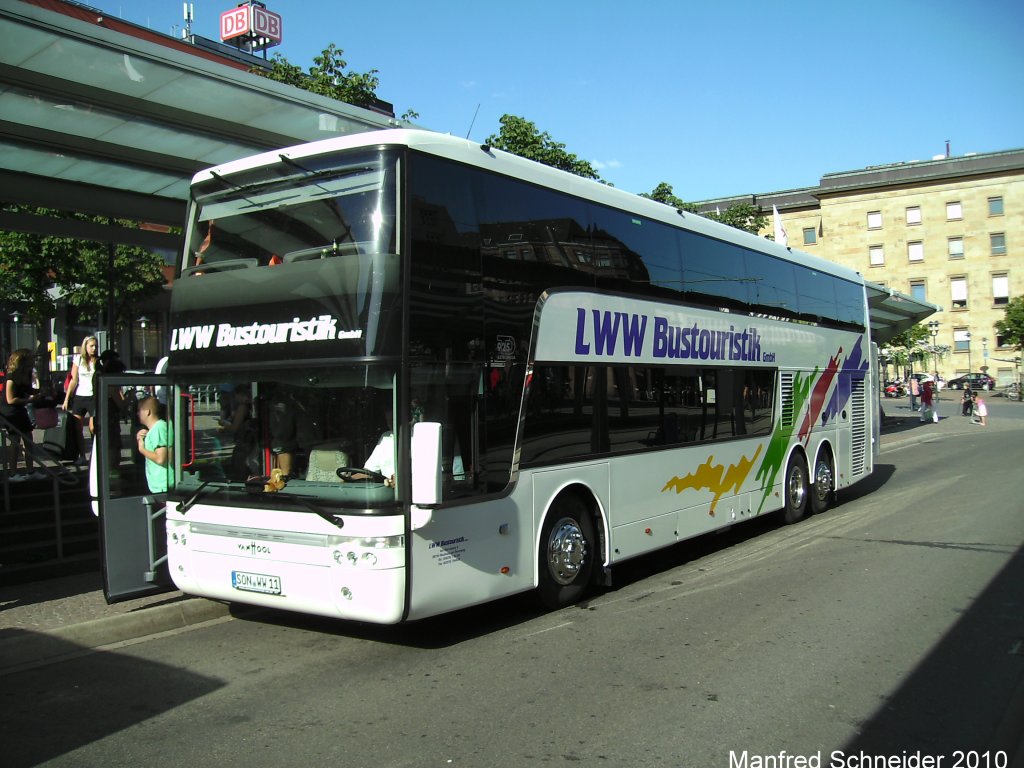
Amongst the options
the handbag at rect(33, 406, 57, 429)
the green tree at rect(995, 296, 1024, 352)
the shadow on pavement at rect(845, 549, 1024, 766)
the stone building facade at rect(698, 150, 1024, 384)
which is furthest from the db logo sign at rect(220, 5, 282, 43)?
the shadow on pavement at rect(845, 549, 1024, 766)

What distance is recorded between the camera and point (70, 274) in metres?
23.8

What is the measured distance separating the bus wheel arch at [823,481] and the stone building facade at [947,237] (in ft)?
Answer: 190

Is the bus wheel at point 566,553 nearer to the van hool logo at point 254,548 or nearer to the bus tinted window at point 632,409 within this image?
the bus tinted window at point 632,409

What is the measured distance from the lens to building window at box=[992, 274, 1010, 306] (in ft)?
232

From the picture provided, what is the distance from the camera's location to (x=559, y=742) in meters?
4.42

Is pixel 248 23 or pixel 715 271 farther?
pixel 248 23

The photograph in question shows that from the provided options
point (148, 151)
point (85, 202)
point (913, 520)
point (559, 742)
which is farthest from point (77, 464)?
point (913, 520)

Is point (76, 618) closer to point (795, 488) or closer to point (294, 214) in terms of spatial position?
point (294, 214)

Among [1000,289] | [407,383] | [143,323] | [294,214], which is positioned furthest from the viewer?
[1000,289]

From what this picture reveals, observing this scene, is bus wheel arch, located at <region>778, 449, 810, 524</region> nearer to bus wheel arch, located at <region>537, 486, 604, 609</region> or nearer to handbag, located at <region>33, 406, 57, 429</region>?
bus wheel arch, located at <region>537, 486, 604, 609</region>

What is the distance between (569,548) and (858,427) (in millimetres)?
9385

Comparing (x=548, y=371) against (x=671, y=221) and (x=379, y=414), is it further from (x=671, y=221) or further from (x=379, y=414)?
(x=671, y=221)

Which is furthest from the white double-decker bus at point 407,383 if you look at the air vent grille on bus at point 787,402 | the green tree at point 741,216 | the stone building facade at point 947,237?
the stone building facade at point 947,237

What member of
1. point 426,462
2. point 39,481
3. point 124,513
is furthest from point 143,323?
point 426,462
